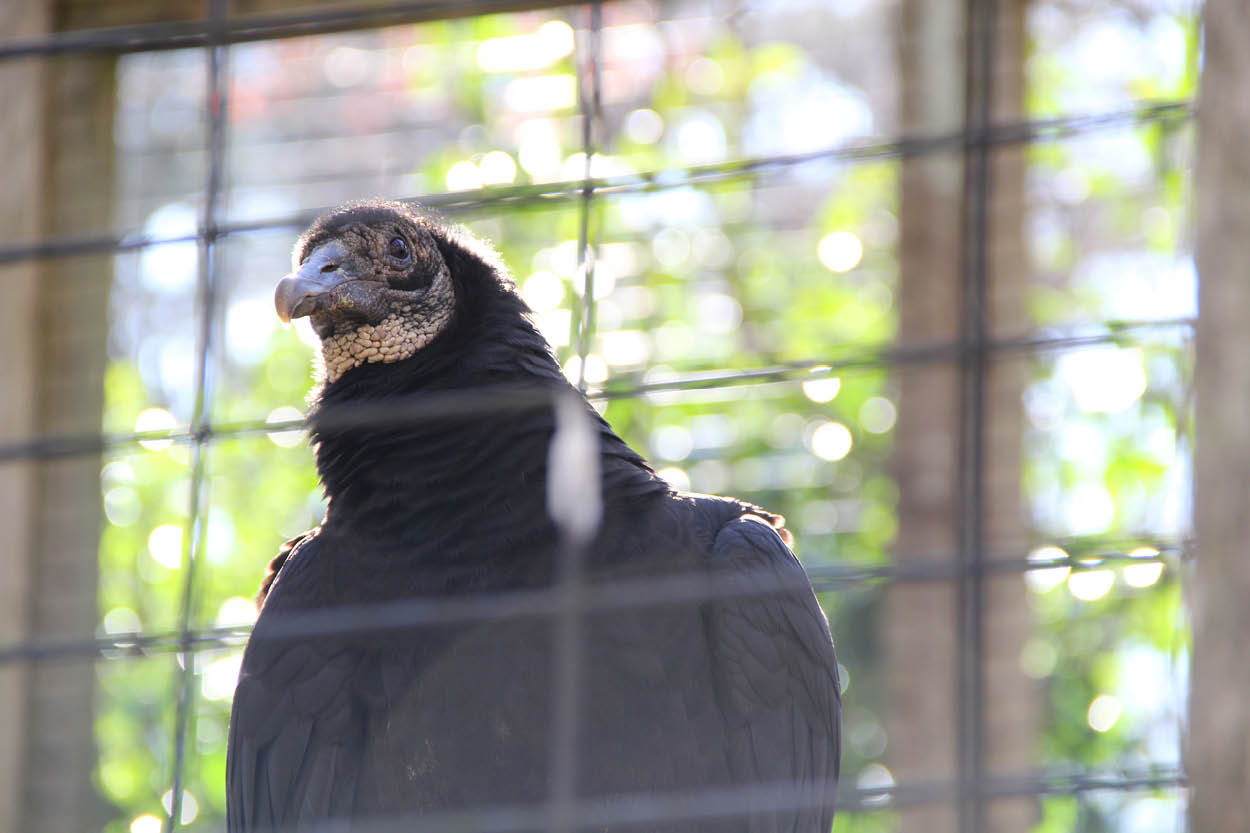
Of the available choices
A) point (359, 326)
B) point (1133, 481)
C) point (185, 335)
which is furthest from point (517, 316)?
point (185, 335)

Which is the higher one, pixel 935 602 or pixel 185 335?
pixel 185 335

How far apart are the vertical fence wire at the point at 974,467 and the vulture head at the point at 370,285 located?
1.33 metres

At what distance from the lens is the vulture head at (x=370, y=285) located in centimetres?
298

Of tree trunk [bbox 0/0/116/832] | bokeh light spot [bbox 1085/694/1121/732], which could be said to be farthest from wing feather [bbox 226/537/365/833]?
bokeh light spot [bbox 1085/694/1121/732]

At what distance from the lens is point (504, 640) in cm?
258

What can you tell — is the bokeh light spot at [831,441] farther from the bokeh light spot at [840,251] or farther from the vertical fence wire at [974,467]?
the vertical fence wire at [974,467]

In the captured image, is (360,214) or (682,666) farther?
(360,214)

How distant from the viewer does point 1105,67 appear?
4.79 metres

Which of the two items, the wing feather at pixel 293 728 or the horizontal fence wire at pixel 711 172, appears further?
the wing feather at pixel 293 728

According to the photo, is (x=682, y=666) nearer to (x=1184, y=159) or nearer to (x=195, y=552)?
(x=195, y=552)

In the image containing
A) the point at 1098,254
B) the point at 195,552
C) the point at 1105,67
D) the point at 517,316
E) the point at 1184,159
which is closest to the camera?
the point at 195,552

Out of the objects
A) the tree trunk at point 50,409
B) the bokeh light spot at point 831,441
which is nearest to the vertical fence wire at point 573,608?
the tree trunk at point 50,409

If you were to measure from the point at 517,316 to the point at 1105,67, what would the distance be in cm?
269

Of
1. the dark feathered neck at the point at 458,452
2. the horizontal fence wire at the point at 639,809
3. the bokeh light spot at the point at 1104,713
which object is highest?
the dark feathered neck at the point at 458,452
